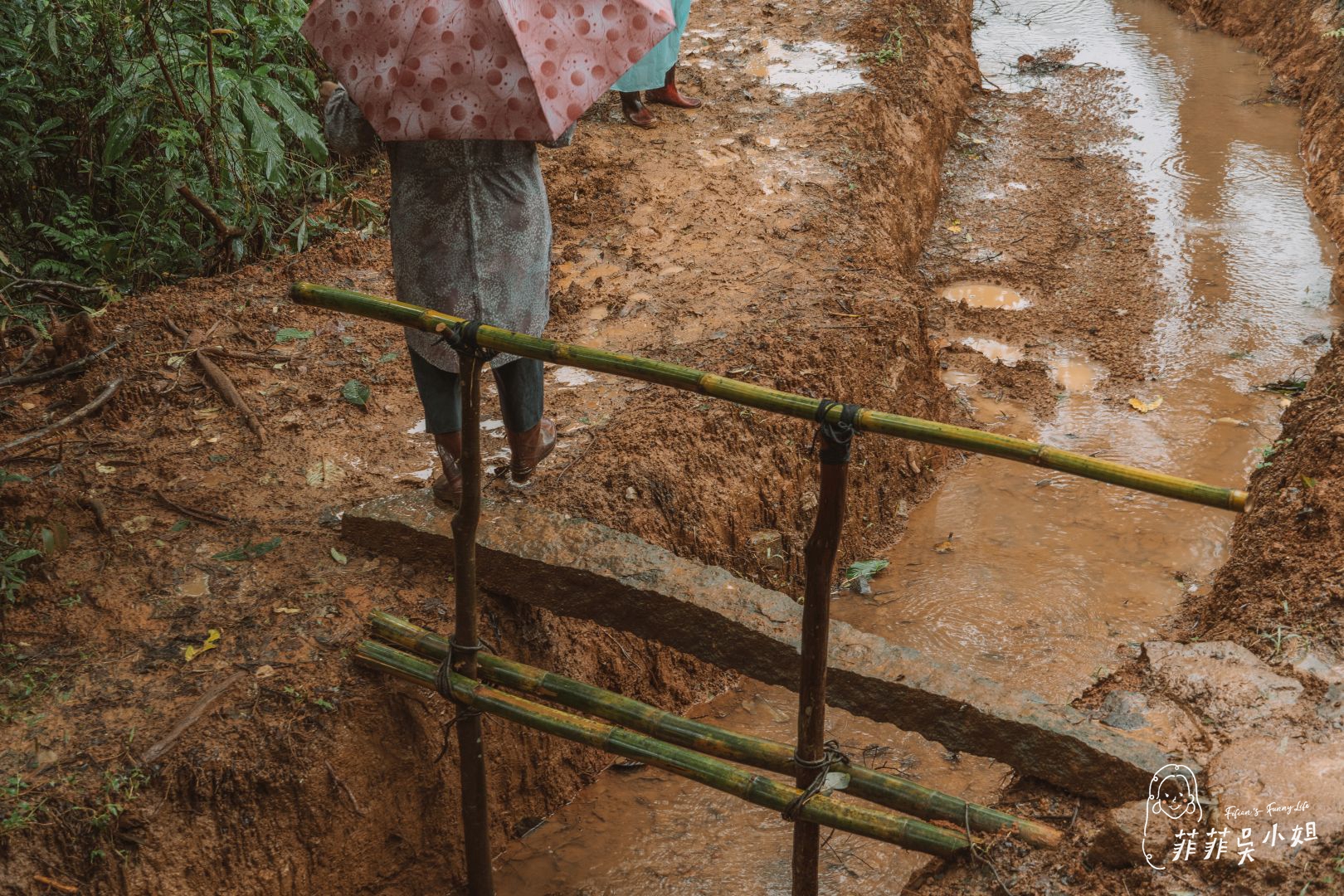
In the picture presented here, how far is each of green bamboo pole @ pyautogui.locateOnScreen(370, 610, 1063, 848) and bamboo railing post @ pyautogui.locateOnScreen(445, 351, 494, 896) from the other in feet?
0.29

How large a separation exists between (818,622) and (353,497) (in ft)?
6.66

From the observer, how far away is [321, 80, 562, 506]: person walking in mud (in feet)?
9.46

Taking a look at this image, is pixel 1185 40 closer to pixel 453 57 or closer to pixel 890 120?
pixel 890 120

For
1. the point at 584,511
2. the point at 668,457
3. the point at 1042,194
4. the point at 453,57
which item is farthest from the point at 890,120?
the point at 453,57

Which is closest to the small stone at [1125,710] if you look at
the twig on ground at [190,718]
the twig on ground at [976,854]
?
the twig on ground at [976,854]

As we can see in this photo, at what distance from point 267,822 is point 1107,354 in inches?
187

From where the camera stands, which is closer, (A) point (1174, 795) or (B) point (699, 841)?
(A) point (1174, 795)

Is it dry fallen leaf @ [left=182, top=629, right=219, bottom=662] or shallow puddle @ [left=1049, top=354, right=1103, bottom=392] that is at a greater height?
dry fallen leaf @ [left=182, top=629, right=219, bottom=662]

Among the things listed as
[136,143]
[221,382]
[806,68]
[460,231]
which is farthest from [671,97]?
[460,231]

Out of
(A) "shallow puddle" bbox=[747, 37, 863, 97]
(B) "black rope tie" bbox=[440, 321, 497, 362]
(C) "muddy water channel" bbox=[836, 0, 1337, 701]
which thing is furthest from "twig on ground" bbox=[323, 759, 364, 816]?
(A) "shallow puddle" bbox=[747, 37, 863, 97]

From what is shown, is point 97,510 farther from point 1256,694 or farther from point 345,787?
point 1256,694

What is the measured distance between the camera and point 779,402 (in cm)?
224

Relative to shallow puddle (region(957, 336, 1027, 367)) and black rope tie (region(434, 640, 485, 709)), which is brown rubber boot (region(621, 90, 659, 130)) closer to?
shallow puddle (region(957, 336, 1027, 367))

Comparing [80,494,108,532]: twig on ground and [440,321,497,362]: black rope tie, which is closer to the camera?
[440,321,497,362]: black rope tie
